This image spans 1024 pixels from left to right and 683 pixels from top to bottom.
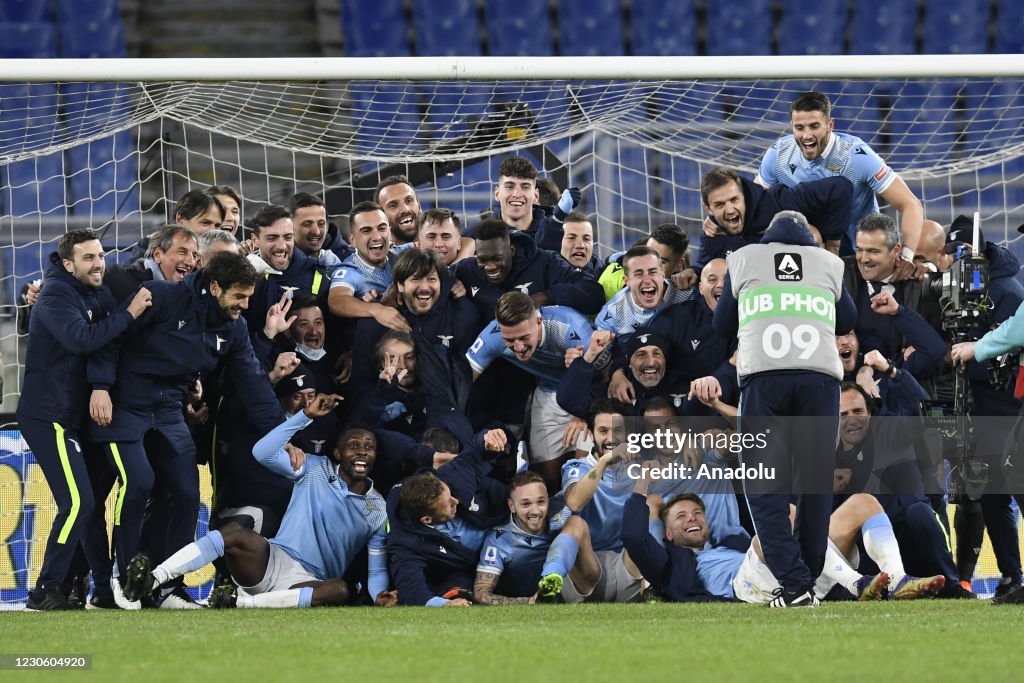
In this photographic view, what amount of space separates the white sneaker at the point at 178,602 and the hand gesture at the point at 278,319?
1.34 meters

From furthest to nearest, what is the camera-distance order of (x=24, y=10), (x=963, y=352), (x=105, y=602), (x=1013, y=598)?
(x=24, y=10)
(x=105, y=602)
(x=963, y=352)
(x=1013, y=598)

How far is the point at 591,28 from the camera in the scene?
48.8 feet

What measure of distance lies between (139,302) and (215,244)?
0.48 meters

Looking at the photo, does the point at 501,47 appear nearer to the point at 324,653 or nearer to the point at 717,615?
the point at 717,615

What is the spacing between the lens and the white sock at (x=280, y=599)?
6.29m

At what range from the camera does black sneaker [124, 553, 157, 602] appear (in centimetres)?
596

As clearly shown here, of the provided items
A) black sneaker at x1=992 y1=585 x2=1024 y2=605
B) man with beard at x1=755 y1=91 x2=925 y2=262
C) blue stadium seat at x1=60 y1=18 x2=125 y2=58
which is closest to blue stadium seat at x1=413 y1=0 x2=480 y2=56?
blue stadium seat at x1=60 y1=18 x2=125 y2=58

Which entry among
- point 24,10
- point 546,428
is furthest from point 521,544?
point 24,10

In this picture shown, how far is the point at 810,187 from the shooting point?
21.3 feet

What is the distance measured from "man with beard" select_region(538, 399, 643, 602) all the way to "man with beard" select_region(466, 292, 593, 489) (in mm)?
164

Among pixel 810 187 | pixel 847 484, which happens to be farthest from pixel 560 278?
pixel 847 484

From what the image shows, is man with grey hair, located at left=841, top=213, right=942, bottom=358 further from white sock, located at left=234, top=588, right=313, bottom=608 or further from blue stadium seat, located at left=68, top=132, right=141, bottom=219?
blue stadium seat, located at left=68, top=132, right=141, bottom=219

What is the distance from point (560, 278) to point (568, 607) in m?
1.84

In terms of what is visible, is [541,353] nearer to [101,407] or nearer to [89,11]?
[101,407]
